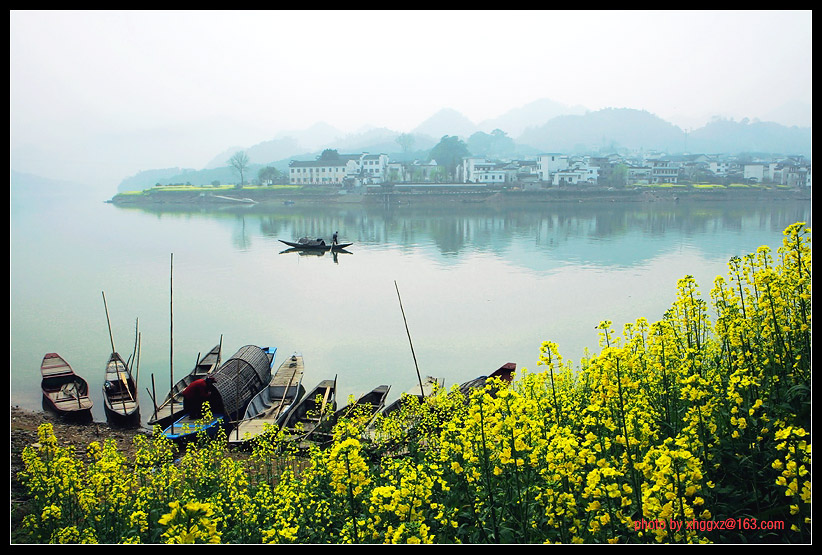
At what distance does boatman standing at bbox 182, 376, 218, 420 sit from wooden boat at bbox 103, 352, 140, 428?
1.86 ft

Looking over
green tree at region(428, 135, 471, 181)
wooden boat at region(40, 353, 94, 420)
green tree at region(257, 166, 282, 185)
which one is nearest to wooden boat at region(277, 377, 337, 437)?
wooden boat at region(40, 353, 94, 420)

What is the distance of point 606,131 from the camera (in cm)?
9456

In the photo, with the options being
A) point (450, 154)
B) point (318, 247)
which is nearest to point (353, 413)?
point (318, 247)

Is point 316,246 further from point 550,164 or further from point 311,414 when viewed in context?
point 550,164

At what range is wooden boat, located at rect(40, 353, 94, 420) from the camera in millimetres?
5258

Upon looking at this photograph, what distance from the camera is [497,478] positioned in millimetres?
1963

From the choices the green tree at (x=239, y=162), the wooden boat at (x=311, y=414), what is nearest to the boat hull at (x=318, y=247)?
the wooden boat at (x=311, y=414)

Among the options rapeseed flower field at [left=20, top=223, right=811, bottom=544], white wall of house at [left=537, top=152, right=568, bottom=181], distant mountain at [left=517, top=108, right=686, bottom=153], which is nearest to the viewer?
rapeseed flower field at [left=20, top=223, right=811, bottom=544]

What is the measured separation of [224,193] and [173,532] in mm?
35769

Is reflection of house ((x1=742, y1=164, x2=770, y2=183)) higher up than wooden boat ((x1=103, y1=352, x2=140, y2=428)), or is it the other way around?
reflection of house ((x1=742, y1=164, x2=770, y2=183))

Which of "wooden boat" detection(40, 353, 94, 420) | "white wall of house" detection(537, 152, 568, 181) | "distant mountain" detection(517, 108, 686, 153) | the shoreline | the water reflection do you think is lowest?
"wooden boat" detection(40, 353, 94, 420)

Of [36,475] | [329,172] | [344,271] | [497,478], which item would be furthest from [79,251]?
[329,172]

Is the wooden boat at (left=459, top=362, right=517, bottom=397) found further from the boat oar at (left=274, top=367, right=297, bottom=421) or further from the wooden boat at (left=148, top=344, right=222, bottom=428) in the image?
the wooden boat at (left=148, top=344, right=222, bottom=428)
